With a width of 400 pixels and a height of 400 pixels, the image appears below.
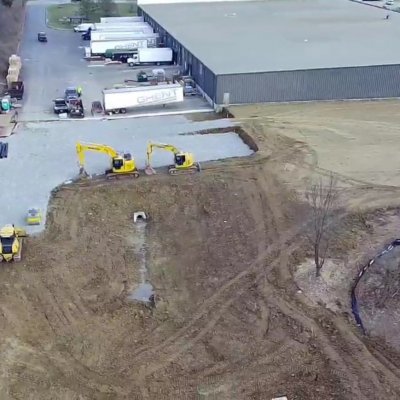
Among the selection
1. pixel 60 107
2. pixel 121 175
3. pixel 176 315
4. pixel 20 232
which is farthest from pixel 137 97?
pixel 176 315

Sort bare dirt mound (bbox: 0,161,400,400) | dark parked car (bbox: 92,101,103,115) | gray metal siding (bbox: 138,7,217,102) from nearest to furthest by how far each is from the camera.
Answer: bare dirt mound (bbox: 0,161,400,400)
dark parked car (bbox: 92,101,103,115)
gray metal siding (bbox: 138,7,217,102)

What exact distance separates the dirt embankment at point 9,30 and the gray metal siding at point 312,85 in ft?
59.8

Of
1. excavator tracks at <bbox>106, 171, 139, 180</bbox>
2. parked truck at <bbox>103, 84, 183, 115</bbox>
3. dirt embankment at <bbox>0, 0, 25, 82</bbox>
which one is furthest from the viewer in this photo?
dirt embankment at <bbox>0, 0, 25, 82</bbox>

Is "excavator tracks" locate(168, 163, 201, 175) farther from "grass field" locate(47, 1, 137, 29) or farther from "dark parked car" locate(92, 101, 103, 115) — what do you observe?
"grass field" locate(47, 1, 137, 29)

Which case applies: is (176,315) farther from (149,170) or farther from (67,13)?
(67,13)

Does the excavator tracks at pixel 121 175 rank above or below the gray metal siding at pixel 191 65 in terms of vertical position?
below

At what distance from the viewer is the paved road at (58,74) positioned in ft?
119

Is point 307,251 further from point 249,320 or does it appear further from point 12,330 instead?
point 12,330

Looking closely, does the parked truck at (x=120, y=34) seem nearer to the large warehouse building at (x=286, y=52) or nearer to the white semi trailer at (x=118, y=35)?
the white semi trailer at (x=118, y=35)

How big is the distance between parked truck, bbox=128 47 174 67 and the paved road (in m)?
1.07

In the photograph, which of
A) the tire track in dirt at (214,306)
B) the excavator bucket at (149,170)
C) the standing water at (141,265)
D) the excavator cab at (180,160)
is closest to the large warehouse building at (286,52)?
the excavator cab at (180,160)

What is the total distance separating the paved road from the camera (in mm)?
36250

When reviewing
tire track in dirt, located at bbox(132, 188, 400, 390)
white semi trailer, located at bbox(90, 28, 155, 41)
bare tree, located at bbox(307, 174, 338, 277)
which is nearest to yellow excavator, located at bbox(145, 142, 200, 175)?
bare tree, located at bbox(307, 174, 338, 277)

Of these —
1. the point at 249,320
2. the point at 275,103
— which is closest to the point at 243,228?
the point at 249,320
